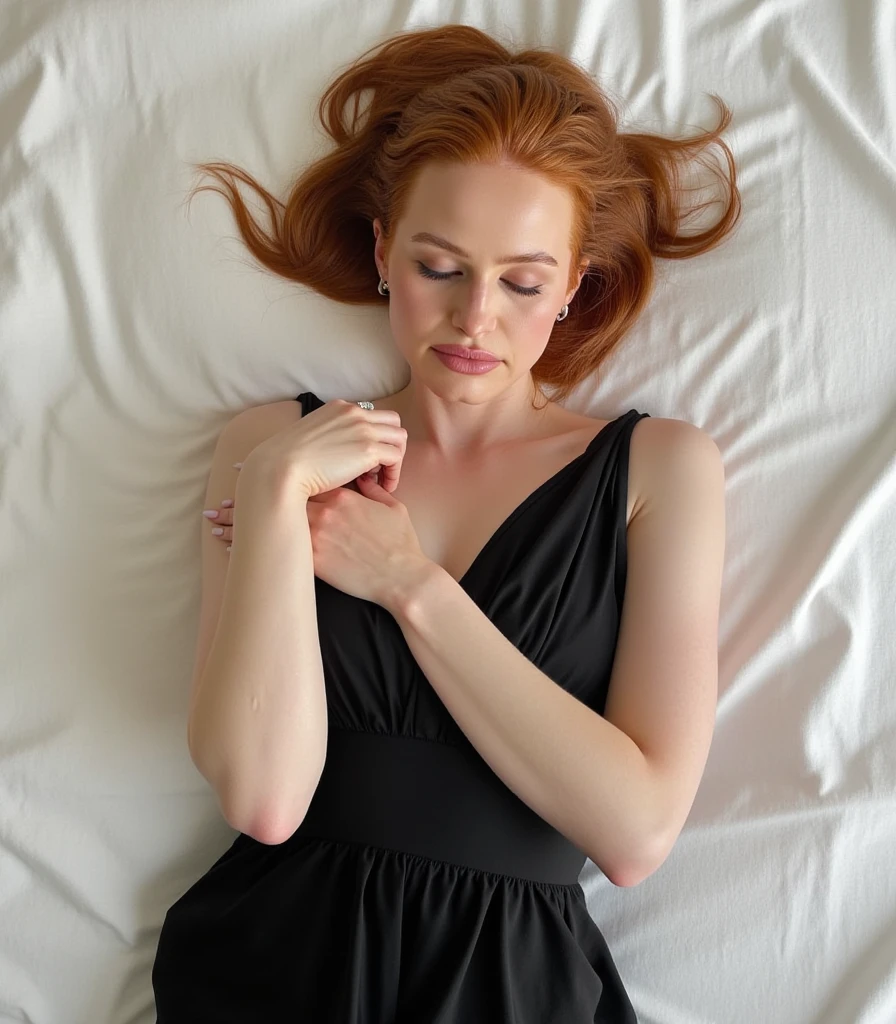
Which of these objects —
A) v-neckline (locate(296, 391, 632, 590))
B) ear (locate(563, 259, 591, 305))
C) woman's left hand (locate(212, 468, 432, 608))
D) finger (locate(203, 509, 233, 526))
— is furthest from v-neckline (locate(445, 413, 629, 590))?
finger (locate(203, 509, 233, 526))

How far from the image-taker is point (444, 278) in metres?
1.68

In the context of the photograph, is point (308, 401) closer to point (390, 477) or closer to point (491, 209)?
point (390, 477)

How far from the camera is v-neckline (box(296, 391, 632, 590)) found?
1.74 meters

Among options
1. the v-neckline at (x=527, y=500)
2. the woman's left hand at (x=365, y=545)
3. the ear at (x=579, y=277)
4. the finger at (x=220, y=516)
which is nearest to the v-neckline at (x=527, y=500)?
the v-neckline at (x=527, y=500)

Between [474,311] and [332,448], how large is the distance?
0.97ft

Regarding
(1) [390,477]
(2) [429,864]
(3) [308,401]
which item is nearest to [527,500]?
(1) [390,477]

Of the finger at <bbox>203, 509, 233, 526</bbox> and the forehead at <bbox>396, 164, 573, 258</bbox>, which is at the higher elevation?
the forehead at <bbox>396, 164, 573, 258</bbox>

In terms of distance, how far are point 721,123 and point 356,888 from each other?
1401mm

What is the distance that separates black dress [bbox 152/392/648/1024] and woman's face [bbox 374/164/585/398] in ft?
0.80

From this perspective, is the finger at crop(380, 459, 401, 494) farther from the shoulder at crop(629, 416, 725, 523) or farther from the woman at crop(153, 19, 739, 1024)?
the shoulder at crop(629, 416, 725, 523)

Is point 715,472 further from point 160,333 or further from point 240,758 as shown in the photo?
point 160,333

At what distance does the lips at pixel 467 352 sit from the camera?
1696 mm

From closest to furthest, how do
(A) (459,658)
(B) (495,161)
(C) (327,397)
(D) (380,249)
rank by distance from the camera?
(A) (459,658) < (B) (495,161) < (D) (380,249) < (C) (327,397)

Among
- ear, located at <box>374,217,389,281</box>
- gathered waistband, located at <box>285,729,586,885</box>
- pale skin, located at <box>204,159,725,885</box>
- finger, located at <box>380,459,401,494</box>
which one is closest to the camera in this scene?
pale skin, located at <box>204,159,725,885</box>
